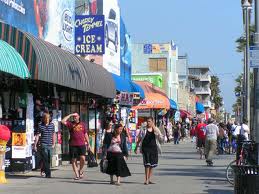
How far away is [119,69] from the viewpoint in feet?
102

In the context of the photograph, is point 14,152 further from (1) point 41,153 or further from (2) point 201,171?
(2) point 201,171

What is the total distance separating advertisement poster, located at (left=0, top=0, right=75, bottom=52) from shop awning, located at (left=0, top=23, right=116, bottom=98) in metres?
1.18

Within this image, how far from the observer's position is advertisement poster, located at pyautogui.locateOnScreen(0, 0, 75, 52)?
16.8 metres

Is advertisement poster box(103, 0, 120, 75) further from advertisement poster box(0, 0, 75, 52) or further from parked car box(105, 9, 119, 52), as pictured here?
advertisement poster box(0, 0, 75, 52)

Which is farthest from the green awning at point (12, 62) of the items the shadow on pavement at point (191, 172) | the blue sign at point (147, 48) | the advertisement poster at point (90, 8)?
the blue sign at point (147, 48)

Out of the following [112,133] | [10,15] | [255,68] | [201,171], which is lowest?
[201,171]

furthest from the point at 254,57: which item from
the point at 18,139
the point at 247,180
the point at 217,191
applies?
the point at 18,139

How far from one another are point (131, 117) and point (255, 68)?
22105mm

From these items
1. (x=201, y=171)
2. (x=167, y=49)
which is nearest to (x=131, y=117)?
(x=201, y=171)

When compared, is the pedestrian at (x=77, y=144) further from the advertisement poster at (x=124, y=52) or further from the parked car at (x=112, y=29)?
the advertisement poster at (x=124, y=52)

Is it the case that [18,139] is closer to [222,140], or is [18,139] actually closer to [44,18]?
[44,18]

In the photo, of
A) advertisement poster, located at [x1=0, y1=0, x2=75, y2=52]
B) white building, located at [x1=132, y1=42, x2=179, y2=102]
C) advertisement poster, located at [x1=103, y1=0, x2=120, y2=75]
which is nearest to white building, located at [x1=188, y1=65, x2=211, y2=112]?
white building, located at [x1=132, y1=42, x2=179, y2=102]

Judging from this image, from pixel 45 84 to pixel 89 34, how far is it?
5996 millimetres

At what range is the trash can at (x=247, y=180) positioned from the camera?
9617mm
